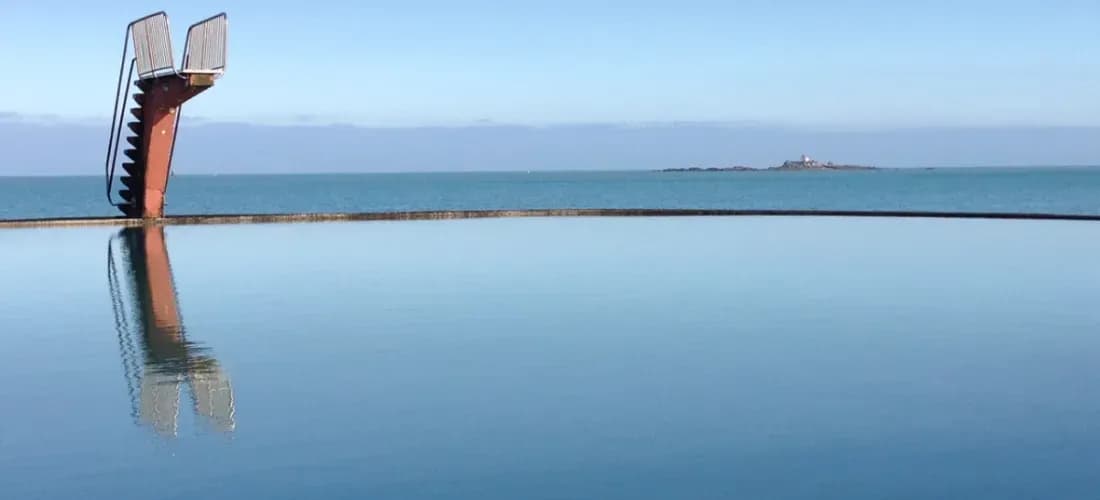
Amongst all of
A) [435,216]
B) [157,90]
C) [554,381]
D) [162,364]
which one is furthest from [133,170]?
[554,381]

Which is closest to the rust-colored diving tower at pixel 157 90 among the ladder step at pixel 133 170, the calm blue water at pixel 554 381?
the ladder step at pixel 133 170

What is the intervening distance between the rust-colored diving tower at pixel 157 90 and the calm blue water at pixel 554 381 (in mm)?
7547

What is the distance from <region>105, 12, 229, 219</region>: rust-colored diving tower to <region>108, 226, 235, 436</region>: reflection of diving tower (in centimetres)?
925

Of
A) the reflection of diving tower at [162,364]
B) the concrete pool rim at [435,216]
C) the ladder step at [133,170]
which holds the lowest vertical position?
the reflection of diving tower at [162,364]

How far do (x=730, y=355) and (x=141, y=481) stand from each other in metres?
4.51

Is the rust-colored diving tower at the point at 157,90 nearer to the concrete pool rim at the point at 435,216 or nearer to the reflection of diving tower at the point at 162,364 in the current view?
the concrete pool rim at the point at 435,216

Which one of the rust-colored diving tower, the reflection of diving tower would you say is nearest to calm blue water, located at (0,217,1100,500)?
the reflection of diving tower

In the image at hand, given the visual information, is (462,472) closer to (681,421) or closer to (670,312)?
(681,421)

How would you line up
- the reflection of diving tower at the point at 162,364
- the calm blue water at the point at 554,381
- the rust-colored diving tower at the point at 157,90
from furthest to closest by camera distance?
the rust-colored diving tower at the point at 157,90 → the reflection of diving tower at the point at 162,364 → the calm blue water at the point at 554,381

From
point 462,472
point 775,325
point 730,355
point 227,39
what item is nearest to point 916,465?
point 462,472

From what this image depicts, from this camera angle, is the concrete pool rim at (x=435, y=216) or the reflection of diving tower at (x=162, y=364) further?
the concrete pool rim at (x=435, y=216)

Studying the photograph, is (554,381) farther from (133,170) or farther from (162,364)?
(133,170)

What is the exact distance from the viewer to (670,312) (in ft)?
36.1

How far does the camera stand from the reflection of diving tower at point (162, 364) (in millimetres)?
6775
